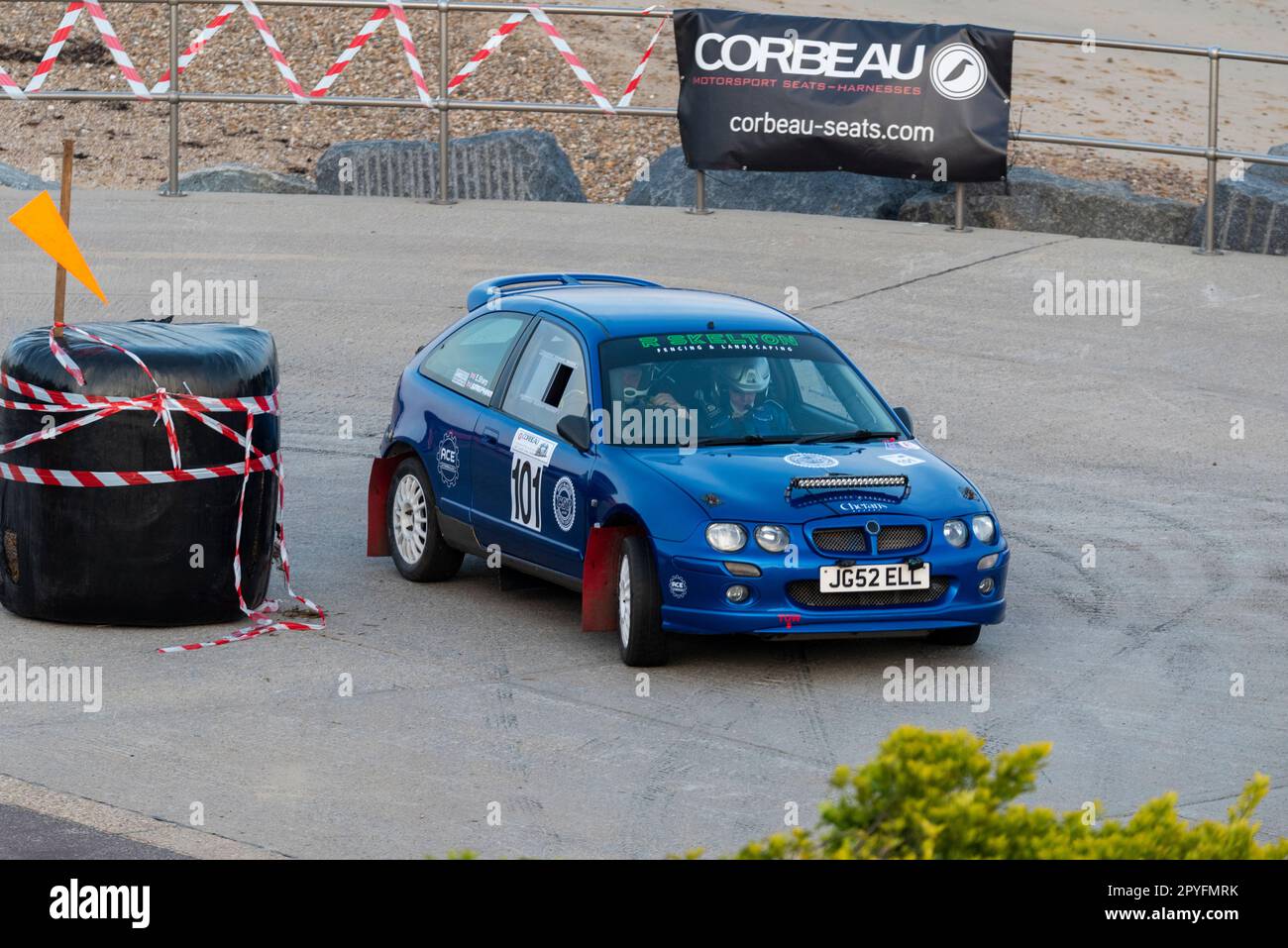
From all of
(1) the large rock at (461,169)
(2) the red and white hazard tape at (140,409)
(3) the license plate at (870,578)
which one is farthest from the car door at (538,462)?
(1) the large rock at (461,169)

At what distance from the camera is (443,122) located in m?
20.1

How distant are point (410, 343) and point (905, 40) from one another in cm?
546

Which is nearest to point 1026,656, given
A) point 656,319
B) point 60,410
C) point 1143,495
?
point 656,319

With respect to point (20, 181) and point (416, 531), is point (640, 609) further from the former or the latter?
point (20, 181)

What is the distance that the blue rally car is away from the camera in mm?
9008

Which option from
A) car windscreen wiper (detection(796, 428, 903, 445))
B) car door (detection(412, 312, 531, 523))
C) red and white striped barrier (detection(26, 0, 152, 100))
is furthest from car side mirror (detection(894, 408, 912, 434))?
red and white striped barrier (detection(26, 0, 152, 100))

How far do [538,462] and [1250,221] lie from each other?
37.8 feet

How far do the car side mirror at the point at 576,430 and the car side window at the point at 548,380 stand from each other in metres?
0.17

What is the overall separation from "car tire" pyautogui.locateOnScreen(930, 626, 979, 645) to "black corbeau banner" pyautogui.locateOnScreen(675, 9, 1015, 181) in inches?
376

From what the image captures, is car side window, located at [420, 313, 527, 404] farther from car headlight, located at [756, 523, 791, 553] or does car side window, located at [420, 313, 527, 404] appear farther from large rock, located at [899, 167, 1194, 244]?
large rock, located at [899, 167, 1194, 244]

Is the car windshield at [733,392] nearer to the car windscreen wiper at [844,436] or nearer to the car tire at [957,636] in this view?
the car windscreen wiper at [844,436]

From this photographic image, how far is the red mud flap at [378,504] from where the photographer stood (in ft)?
36.8

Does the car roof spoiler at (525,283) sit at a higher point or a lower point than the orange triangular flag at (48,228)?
lower

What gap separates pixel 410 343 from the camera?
16438 mm
